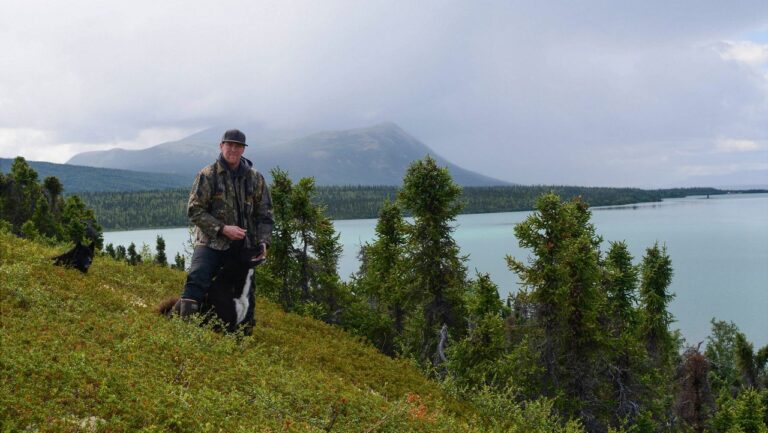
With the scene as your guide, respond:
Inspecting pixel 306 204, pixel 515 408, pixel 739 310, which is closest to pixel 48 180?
pixel 306 204

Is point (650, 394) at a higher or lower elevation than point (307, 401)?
lower

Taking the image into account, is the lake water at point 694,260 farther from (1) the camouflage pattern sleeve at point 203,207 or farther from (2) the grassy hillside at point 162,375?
(1) the camouflage pattern sleeve at point 203,207

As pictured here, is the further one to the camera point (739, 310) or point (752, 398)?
point (739, 310)

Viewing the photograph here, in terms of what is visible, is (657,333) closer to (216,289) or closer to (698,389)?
(698,389)

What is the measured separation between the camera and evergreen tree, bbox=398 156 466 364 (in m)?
27.0

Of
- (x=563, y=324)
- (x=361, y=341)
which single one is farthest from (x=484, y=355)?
(x=361, y=341)

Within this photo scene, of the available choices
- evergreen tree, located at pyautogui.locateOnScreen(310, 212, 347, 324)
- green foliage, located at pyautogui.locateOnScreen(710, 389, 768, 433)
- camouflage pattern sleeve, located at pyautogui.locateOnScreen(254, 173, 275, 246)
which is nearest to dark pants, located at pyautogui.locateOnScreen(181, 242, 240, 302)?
camouflage pattern sleeve, located at pyautogui.locateOnScreen(254, 173, 275, 246)

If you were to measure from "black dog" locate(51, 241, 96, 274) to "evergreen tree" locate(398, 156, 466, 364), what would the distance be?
16258 mm

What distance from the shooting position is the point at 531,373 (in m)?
21.0

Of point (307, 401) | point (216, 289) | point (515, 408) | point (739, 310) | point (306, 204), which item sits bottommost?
point (739, 310)

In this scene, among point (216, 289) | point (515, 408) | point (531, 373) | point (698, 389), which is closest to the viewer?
point (216, 289)

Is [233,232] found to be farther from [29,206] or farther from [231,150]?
[29,206]

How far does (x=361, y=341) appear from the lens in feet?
53.4

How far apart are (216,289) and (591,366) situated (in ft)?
55.4
